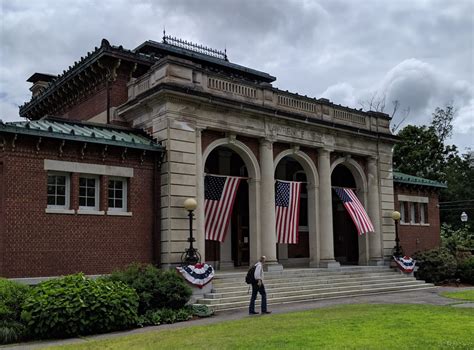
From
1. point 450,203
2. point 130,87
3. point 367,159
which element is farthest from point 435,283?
point 450,203

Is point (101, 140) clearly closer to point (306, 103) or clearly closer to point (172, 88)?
point (172, 88)

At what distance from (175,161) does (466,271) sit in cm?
1680

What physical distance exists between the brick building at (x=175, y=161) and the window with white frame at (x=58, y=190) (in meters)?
0.07

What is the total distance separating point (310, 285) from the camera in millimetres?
21812

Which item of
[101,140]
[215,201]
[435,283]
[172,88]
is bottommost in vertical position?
[435,283]

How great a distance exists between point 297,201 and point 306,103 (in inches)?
182

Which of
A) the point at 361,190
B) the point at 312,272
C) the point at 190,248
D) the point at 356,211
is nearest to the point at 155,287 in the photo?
the point at 190,248

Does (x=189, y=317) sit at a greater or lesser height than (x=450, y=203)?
lesser

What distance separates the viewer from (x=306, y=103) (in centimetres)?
2541

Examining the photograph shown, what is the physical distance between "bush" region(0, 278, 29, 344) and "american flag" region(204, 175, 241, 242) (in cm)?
830

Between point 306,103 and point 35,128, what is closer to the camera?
point 35,128

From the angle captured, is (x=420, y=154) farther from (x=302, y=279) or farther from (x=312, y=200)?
(x=302, y=279)

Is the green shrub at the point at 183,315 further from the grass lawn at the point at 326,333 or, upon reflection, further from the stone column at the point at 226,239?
the stone column at the point at 226,239

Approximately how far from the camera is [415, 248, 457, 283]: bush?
27.0 metres
